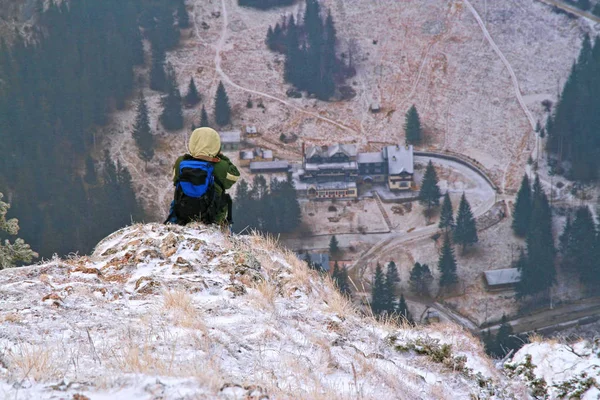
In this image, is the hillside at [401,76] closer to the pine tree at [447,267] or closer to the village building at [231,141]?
the village building at [231,141]

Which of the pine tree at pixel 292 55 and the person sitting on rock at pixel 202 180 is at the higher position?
the pine tree at pixel 292 55

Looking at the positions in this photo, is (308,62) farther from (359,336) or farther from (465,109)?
(359,336)

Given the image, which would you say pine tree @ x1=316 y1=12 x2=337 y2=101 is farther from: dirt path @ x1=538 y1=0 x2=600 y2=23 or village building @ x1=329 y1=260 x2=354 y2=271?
dirt path @ x1=538 y1=0 x2=600 y2=23

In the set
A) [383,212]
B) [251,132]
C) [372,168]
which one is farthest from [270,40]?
[383,212]

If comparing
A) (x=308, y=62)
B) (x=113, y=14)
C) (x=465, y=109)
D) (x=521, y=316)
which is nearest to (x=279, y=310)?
(x=521, y=316)

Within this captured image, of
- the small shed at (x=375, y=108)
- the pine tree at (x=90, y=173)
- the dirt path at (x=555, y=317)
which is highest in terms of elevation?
the small shed at (x=375, y=108)

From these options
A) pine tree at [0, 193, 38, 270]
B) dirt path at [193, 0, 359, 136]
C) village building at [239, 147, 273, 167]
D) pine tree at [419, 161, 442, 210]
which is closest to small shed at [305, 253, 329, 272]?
pine tree at [419, 161, 442, 210]

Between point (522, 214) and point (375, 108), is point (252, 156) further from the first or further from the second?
point (522, 214)

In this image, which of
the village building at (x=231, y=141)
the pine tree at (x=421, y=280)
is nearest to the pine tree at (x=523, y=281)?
the pine tree at (x=421, y=280)
